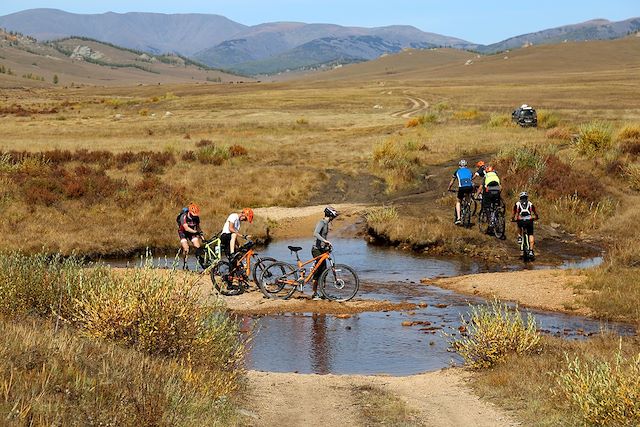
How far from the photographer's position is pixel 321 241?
18.2 meters

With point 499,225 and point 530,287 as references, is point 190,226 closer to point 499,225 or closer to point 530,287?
point 530,287

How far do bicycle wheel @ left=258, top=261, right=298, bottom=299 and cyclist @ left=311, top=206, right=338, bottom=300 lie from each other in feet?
1.73

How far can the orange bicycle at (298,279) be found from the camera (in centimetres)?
1855

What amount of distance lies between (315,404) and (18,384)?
4701 mm

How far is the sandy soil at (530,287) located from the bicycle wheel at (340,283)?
3.31 metres

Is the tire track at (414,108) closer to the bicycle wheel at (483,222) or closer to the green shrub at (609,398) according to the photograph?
the bicycle wheel at (483,222)

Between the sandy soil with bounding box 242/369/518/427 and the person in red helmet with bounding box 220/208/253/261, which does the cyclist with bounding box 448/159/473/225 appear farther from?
the sandy soil with bounding box 242/369/518/427

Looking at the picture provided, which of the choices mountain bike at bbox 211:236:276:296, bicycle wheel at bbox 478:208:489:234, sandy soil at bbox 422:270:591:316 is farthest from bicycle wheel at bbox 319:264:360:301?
bicycle wheel at bbox 478:208:489:234

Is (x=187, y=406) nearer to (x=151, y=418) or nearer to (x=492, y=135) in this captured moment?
(x=151, y=418)

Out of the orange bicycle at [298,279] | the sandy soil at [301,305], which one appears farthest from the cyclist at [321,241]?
the sandy soil at [301,305]

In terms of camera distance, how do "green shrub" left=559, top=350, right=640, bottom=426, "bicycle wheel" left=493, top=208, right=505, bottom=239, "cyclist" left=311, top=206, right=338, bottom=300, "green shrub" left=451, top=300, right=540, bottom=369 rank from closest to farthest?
1. "green shrub" left=559, top=350, right=640, bottom=426
2. "green shrub" left=451, top=300, right=540, bottom=369
3. "cyclist" left=311, top=206, right=338, bottom=300
4. "bicycle wheel" left=493, top=208, right=505, bottom=239

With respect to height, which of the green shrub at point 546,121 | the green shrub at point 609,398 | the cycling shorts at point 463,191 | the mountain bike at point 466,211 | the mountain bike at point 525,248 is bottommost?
the mountain bike at point 525,248

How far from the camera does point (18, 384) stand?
7180 millimetres

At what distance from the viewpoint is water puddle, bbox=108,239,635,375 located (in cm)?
1430
